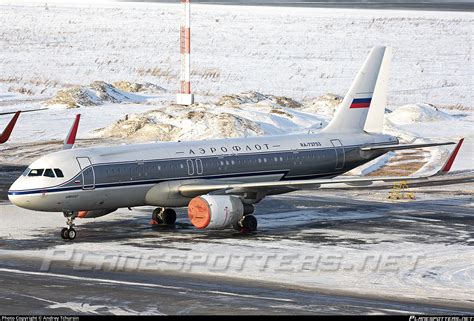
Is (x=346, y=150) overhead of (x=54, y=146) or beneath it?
overhead

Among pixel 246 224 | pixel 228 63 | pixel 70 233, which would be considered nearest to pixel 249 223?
pixel 246 224

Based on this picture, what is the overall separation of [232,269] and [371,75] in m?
19.9

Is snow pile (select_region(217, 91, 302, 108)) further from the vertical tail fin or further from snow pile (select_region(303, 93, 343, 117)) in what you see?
the vertical tail fin

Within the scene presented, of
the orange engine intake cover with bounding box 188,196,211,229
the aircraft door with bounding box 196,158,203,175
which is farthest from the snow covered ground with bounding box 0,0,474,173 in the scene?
the orange engine intake cover with bounding box 188,196,211,229

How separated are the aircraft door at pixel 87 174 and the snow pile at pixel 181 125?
28.5 m

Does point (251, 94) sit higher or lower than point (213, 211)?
lower

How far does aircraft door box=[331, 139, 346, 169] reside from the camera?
5197cm

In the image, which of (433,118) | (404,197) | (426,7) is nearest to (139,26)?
(426,7)

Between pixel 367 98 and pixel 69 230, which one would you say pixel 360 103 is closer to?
pixel 367 98

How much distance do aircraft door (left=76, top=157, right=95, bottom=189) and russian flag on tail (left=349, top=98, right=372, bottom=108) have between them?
1572 cm

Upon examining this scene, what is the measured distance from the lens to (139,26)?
145m

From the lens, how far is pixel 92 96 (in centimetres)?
9269

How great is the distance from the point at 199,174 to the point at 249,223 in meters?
3.30

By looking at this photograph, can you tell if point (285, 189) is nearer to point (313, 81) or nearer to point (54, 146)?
point (54, 146)
